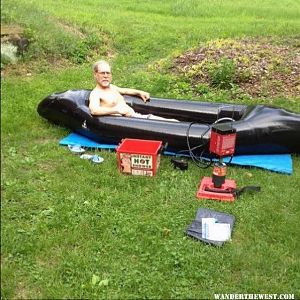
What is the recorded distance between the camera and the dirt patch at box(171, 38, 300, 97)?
332 inches

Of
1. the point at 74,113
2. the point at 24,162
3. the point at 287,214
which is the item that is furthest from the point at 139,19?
the point at 287,214

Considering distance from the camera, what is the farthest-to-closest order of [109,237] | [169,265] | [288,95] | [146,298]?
1. [288,95]
2. [109,237]
3. [169,265]
4. [146,298]

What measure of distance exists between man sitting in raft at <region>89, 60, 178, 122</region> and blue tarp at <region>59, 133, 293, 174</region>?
370 mm

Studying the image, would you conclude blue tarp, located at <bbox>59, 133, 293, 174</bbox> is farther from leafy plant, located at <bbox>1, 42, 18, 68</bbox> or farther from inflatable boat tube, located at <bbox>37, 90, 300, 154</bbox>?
leafy plant, located at <bbox>1, 42, 18, 68</bbox>

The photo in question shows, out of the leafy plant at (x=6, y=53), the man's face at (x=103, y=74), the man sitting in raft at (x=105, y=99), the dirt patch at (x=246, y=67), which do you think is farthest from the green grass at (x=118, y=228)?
the dirt patch at (x=246, y=67)

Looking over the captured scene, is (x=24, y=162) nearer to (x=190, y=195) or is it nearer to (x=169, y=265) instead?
(x=190, y=195)

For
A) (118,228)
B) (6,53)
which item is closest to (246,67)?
(118,228)

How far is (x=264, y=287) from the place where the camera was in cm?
358

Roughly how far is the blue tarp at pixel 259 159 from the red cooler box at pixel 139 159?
51 centimetres

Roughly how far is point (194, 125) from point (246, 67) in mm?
3551

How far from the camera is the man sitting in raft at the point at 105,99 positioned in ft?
20.1

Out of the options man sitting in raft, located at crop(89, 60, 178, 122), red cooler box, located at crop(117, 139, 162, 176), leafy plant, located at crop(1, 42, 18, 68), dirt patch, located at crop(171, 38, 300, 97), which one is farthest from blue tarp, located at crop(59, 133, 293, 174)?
leafy plant, located at crop(1, 42, 18, 68)

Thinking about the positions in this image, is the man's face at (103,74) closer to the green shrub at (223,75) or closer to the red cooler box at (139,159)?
the red cooler box at (139,159)

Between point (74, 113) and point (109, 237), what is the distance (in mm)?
2550
